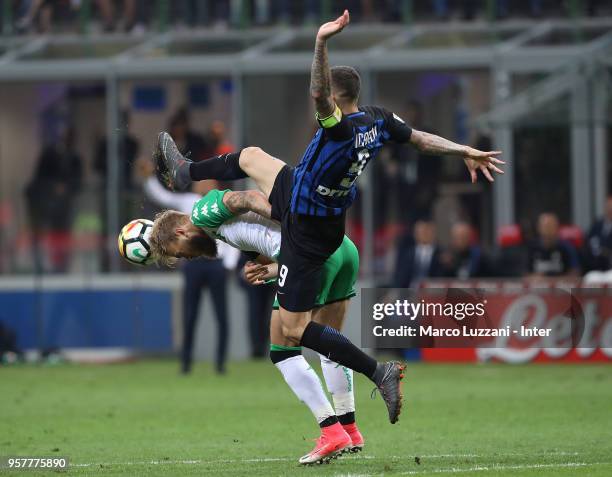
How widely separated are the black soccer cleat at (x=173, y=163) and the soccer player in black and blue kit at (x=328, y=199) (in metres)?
0.53

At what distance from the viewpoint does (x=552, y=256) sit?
1867cm

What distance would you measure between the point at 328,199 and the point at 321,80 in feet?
2.98

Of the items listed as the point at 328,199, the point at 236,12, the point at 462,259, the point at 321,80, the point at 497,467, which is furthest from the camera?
the point at 236,12

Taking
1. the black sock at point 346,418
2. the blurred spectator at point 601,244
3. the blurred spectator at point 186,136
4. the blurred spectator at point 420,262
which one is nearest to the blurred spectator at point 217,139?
the blurred spectator at point 186,136

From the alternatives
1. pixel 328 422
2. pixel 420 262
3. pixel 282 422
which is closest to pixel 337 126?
pixel 328 422

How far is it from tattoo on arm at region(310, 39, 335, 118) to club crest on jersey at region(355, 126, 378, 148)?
40 centimetres

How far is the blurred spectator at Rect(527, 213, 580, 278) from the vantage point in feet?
61.0

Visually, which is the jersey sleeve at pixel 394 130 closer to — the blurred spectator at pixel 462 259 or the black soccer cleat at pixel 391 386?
the black soccer cleat at pixel 391 386

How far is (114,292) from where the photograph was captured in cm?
2084

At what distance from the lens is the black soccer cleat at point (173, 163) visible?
30.1 feet

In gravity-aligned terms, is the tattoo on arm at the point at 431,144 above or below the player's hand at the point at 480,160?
above

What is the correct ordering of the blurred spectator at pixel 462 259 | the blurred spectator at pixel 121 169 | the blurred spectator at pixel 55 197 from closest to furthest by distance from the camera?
the blurred spectator at pixel 462 259 → the blurred spectator at pixel 121 169 → the blurred spectator at pixel 55 197

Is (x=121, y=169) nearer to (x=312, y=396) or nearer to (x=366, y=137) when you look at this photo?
(x=312, y=396)

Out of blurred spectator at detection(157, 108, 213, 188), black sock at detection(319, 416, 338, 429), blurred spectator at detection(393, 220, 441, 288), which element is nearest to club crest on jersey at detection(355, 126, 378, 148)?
black sock at detection(319, 416, 338, 429)
